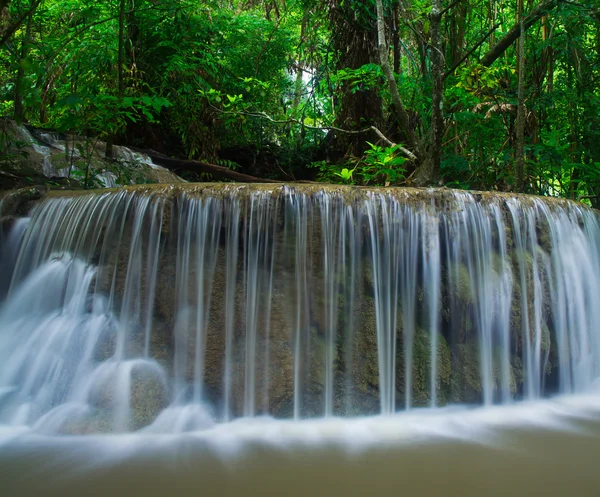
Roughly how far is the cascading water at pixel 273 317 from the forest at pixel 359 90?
2.55m

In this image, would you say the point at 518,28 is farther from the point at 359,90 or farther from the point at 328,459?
the point at 328,459

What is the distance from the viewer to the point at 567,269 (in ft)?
15.4

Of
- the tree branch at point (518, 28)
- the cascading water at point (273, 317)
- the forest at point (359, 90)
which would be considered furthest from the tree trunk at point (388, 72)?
the cascading water at point (273, 317)

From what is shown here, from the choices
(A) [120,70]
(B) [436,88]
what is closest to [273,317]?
(B) [436,88]

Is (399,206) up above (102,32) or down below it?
below

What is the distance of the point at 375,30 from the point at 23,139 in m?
5.77

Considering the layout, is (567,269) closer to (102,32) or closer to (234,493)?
(234,493)

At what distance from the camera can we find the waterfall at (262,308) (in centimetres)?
370

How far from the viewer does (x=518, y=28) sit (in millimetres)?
7121

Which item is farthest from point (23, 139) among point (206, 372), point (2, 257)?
point (206, 372)

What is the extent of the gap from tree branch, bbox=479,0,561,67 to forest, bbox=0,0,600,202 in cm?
2

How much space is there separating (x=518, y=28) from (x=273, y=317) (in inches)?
236

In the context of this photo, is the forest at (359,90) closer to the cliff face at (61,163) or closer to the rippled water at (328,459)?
the cliff face at (61,163)

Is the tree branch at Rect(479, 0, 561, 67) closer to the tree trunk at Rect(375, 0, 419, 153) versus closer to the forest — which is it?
the forest
